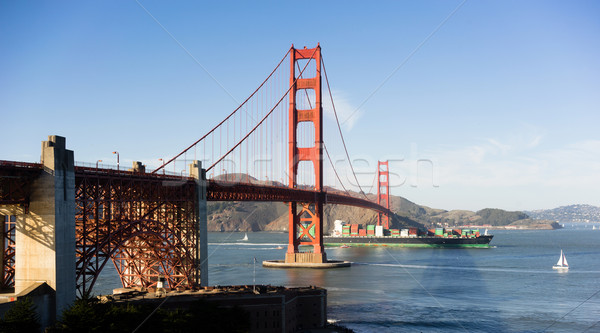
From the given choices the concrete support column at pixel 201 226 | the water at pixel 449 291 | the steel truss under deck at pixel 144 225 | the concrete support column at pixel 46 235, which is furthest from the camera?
the concrete support column at pixel 201 226

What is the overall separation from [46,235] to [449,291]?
48800mm

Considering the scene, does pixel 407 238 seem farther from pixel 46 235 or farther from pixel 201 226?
pixel 46 235

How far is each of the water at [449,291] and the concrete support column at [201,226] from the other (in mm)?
12296

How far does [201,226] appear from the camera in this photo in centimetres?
5484

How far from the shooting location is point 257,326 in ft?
147

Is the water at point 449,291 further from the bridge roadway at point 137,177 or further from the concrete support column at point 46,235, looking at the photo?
the concrete support column at point 46,235

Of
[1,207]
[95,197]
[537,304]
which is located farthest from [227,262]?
[1,207]

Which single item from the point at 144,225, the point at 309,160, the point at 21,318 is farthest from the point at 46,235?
the point at 309,160

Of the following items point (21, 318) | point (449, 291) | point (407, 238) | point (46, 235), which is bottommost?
point (449, 291)

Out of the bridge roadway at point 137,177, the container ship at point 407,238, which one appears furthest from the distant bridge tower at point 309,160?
the container ship at point 407,238

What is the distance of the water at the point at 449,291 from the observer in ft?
174

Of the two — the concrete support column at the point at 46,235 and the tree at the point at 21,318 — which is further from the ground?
the concrete support column at the point at 46,235

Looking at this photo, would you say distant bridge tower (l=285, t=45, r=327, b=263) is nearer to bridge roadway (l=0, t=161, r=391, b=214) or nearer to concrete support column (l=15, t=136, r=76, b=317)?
bridge roadway (l=0, t=161, r=391, b=214)

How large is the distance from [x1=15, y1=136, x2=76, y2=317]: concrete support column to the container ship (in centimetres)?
12754
